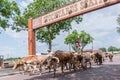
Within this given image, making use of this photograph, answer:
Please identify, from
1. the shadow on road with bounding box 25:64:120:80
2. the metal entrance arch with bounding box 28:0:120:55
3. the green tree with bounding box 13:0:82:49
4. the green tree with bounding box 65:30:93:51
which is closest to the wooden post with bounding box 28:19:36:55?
the metal entrance arch with bounding box 28:0:120:55

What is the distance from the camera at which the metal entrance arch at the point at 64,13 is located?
18156mm

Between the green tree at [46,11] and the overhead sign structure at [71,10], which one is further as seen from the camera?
the green tree at [46,11]

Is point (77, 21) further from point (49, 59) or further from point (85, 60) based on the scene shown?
point (49, 59)

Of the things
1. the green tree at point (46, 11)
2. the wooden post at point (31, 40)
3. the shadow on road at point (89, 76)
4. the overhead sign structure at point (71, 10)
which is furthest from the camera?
the green tree at point (46, 11)

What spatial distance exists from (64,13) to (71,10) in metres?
0.90

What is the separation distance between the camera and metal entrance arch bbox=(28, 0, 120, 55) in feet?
59.6

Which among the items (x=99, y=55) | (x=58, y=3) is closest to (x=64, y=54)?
(x=99, y=55)

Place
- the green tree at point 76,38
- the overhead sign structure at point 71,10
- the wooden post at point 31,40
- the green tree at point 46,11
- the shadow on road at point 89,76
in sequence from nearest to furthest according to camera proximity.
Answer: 1. the shadow on road at point 89,76
2. the overhead sign structure at point 71,10
3. the wooden post at point 31,40
4. the green tree at point 46,11
5. the green tree at point 76,38

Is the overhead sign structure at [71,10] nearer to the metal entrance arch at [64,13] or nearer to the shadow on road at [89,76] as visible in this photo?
the metal entrance arch at [64,13]

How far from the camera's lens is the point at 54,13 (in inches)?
893

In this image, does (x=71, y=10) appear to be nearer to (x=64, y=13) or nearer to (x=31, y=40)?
(x=64, y=13)

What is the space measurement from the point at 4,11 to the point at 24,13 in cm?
1304

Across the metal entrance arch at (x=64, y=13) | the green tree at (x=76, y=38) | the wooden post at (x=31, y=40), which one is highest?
the green tree at (x=76, y=38)

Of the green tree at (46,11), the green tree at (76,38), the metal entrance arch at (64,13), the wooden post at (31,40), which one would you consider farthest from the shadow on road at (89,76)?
the green tree at (76,38)
